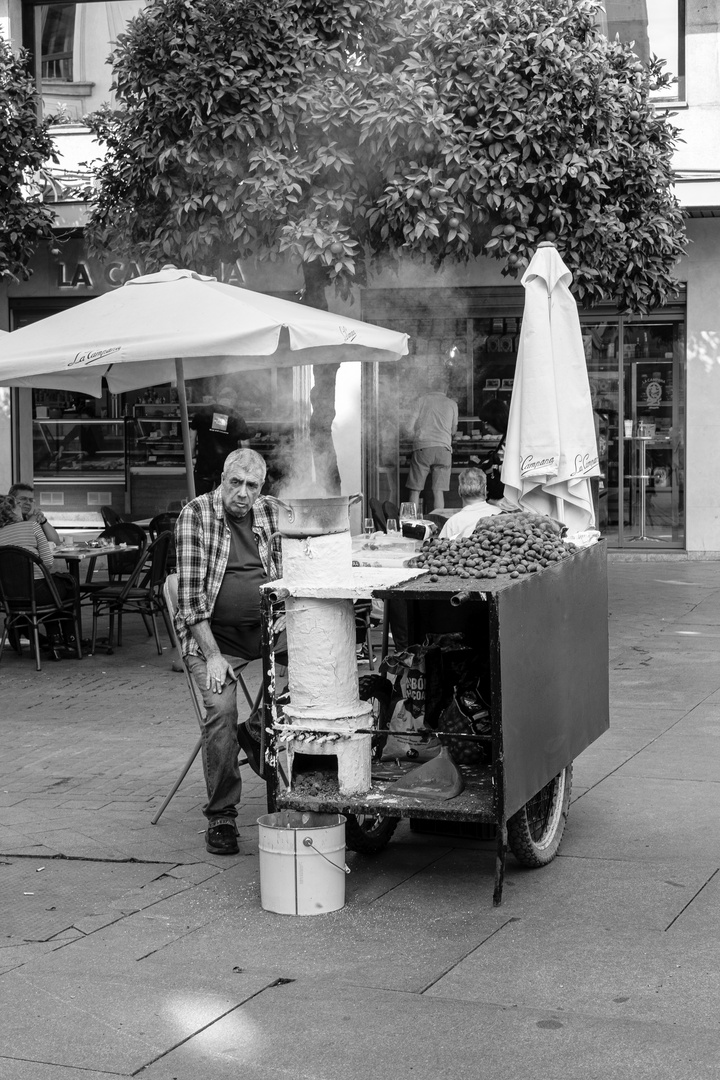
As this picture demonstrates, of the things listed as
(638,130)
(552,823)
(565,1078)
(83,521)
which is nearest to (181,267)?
(638,130)

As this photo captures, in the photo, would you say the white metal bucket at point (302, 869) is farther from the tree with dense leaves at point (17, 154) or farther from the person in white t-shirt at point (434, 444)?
the person in white t-shirt at point (434, 444)

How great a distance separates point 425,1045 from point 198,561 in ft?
7.65

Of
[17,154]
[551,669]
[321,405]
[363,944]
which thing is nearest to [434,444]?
[321,405]

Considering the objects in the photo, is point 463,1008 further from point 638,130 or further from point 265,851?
point 638,130

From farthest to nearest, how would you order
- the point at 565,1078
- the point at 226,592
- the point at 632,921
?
the point at 226,592
the point at 632,921
the point at 565,1078

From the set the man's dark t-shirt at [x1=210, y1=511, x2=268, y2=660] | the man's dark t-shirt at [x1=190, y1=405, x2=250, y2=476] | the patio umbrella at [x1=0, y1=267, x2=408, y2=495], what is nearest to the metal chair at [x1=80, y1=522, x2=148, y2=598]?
the man's dark t-shirt at [x1=190, y1=405, x2=250, y2=476]

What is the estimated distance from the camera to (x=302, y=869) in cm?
452

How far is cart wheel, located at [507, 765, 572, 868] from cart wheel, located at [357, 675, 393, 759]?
663 mm

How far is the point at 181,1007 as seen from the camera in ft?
12.4

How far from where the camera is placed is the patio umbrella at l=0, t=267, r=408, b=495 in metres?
7.68

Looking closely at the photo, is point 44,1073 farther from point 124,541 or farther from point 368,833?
point 124,541

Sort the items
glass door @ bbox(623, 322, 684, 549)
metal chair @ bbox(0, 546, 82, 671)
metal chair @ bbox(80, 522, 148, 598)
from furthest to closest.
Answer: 1. glass door @ bbox(623, 322, 684, 549)
2. metal chair @ bbox(80, 522, 148, 598)
3. metal chair @ bbox(0, 546, 82, 671)

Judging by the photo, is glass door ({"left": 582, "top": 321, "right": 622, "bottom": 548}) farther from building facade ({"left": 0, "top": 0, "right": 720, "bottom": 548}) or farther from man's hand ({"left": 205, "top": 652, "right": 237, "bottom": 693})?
man's hand ({"left": 205, "top": 652, "right": 237, "bottom": 693})

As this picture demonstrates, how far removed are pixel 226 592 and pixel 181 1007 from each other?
6.43ft
